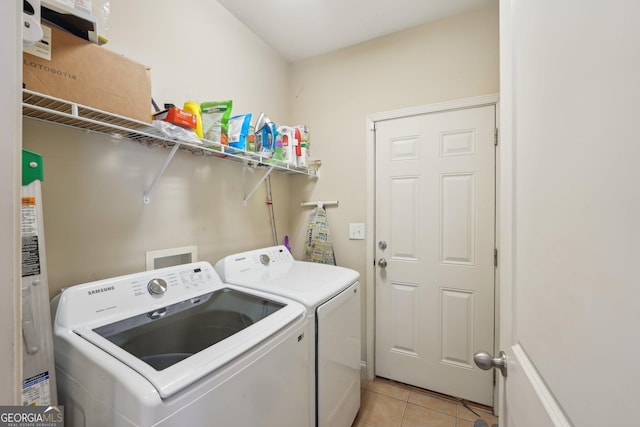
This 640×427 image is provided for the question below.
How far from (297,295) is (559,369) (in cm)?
99

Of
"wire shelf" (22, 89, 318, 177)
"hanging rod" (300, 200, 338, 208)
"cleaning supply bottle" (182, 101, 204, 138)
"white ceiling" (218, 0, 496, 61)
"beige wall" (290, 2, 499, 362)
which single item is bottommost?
"hanging rod" (300, 200, 338, 208)

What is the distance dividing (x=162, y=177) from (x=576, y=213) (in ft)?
5.47

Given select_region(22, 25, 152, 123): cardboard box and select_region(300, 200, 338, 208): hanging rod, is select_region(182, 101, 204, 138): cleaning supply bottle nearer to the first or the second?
select_region(22, 25, 152, 123): cardboard box

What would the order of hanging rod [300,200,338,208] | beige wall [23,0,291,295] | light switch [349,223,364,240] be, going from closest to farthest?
beige wall [23,0,291,295] < light switch [349,223,364,240] < hanging rod [300,200,338,208]

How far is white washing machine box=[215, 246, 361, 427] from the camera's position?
125 cm

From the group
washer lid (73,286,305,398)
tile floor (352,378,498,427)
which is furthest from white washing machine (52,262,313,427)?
tile floor (352,378,498,427)

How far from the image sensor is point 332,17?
6.33ft

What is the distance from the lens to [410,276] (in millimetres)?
2066

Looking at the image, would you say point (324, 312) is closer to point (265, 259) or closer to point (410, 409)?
point (265, 259)

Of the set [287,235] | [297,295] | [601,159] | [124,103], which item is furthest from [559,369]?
[287,235]

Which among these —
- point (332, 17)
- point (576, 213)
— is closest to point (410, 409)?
point (576, 213)

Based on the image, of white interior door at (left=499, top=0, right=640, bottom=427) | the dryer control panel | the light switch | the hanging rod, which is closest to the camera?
white interior door at (left=499, top=0, right=640, bottom=427)

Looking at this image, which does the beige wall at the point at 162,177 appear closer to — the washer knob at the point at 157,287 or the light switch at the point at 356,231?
the washer knob at the point at 157,287

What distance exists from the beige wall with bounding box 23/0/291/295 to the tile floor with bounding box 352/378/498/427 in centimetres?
149
